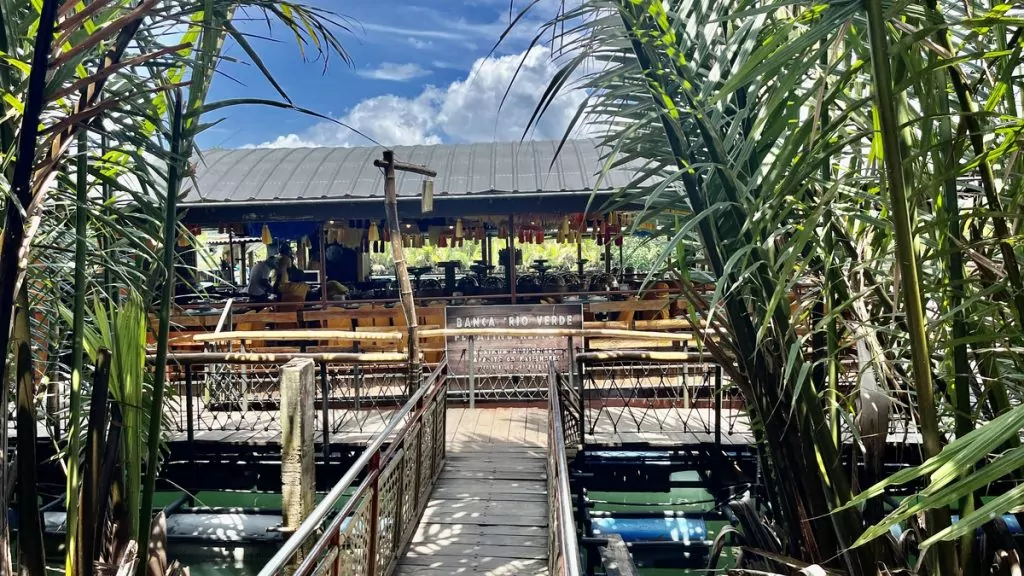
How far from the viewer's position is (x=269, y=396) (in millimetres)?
6363

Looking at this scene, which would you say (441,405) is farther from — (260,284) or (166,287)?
(260,284)

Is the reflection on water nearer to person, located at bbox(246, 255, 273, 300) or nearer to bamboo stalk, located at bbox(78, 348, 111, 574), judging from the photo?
bamboo stalk, located at bbox(78, 348, 111, 574)

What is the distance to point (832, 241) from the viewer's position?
1.56 meters

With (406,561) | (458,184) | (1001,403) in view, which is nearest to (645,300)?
(458,184)

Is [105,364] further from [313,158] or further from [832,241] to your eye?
[313,158]

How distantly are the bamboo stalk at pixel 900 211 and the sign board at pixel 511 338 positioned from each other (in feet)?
18.2

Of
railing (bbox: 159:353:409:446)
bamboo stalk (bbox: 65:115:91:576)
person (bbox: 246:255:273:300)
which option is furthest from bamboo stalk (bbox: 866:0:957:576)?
person (bbox: 246:255:273:300)

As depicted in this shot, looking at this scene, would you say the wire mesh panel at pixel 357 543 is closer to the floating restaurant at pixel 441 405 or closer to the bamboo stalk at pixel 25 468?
the floating restaurant at pixel 441 405

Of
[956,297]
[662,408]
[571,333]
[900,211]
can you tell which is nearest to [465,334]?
[571,333]

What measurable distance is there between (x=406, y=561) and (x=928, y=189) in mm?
3528

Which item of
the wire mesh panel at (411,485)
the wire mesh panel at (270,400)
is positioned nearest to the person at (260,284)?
the wire mesh panel at (270,400)

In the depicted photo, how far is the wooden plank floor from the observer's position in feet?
12.2

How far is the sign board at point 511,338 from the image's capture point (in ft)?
21.8

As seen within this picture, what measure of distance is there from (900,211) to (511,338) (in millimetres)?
5840
